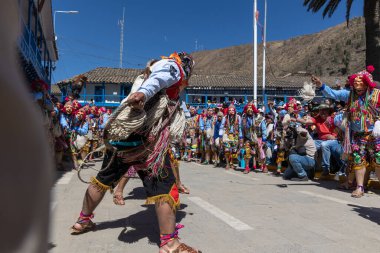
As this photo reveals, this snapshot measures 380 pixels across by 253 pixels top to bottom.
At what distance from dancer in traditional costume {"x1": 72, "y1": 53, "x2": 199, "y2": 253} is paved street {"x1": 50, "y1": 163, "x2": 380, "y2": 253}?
0.45 metres

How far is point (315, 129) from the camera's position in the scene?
348 inches

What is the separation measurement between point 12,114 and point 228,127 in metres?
10.3

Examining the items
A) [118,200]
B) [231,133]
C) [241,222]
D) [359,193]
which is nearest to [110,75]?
[231,133]

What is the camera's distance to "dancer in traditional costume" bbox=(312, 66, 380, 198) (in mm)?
5577

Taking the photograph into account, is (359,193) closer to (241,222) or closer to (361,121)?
(361,121)

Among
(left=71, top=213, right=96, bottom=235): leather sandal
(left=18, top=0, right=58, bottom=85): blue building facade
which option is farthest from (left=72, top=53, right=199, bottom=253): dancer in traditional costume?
(left=18, top=0, right=58, bottom=85): blue building facade

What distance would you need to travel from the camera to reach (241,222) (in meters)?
3.94

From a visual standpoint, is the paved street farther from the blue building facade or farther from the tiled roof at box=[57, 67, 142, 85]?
the tiled roof at box=[57, 67, 142, 85]

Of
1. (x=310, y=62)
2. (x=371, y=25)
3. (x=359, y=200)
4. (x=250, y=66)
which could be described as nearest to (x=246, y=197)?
(x=359, y=200)

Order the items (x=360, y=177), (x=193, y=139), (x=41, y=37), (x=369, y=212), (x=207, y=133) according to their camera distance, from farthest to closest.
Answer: (x=41, y=37) < (x=193, y=139) < (x=207, y=133) < (x=360, y=177) < (x=369, y=212)

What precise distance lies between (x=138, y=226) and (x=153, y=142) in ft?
3.98

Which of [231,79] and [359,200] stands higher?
[231,79]

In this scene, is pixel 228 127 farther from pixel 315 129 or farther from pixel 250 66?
pixel 250 66

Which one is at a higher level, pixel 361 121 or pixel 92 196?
pixel 361 121
